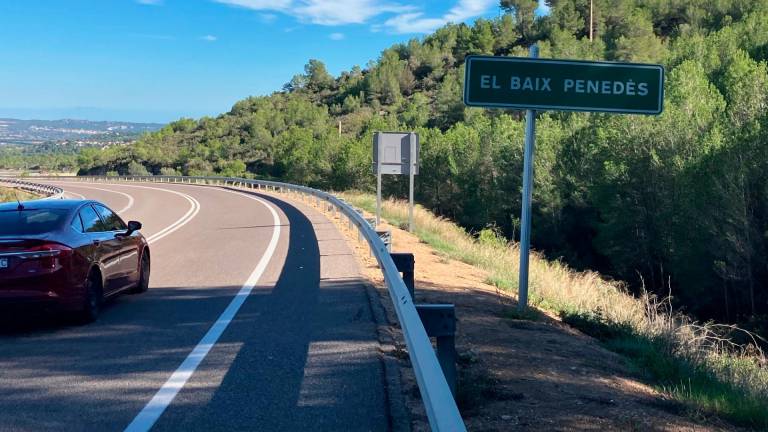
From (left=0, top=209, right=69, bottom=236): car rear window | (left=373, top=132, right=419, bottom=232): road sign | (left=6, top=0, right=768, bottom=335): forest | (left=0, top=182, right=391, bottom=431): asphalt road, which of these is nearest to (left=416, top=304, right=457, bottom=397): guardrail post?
(left=0, top=182, right=391, bottom=431): asphalt road

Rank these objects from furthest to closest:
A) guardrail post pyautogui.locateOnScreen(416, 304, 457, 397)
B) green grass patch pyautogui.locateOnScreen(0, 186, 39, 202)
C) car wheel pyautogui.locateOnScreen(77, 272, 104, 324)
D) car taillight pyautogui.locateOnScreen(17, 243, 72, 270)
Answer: green grass patch pyautogui.locateOnScreen(0, 186, 39, 202)
car wheel pyautogui.locateOnScreen(77, 272, 104, 324)
car taillight pyautogui.locateOnScreen(17, 243, 72, 270)
guardrail post pyautogui.locateOnScreen(416, 304, 457, 397)

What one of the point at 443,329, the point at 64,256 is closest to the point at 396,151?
the point at 64,256

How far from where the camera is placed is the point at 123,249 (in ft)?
32.9

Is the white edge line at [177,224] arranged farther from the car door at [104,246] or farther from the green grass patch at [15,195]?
the green grass patch at [15,195]

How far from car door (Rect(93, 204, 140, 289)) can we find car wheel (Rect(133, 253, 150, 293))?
9.9 inches

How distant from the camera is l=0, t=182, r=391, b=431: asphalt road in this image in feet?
17.8

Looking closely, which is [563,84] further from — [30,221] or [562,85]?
[30,221]

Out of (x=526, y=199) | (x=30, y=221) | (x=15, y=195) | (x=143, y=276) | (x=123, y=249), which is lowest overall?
(x=15, y=195)

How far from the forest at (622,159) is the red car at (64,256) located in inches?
658

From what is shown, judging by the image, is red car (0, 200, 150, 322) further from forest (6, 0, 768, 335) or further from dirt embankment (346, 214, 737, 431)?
forest (6, 0, 768, 335)

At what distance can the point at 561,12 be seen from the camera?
294ft

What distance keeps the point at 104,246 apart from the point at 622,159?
81.5 ft

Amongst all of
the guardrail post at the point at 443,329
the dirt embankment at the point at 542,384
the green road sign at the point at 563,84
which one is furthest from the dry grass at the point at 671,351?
the green road sign at the point at 563,84

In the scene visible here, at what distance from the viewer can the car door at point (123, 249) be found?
32.3 feet
